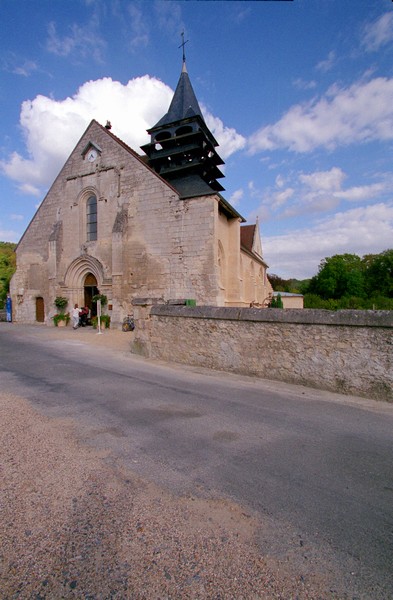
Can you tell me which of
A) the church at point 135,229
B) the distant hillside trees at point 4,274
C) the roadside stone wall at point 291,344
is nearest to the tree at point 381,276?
the church at point 135,229

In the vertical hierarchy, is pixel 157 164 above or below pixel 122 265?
above

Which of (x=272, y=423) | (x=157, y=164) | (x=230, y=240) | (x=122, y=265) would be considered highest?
(x=157, y=164)

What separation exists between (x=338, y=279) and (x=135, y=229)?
130 ft

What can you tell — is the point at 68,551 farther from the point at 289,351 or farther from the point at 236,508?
the point at 289,351

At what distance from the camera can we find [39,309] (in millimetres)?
20703

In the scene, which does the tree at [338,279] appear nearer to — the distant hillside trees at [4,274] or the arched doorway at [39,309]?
the arched doorway at [39,309]

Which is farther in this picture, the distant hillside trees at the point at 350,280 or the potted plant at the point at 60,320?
the distant hillside trees at the point at 350,280

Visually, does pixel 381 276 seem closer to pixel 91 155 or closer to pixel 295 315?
pixel 91 155

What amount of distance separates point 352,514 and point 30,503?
246 centimetres

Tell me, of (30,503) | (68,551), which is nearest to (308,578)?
(68,551)

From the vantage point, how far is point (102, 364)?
786cm

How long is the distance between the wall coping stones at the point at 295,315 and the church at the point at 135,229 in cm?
661

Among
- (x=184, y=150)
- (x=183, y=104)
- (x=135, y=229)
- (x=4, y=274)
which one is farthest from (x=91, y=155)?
(x=4, y=274)

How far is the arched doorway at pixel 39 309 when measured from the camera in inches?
810
